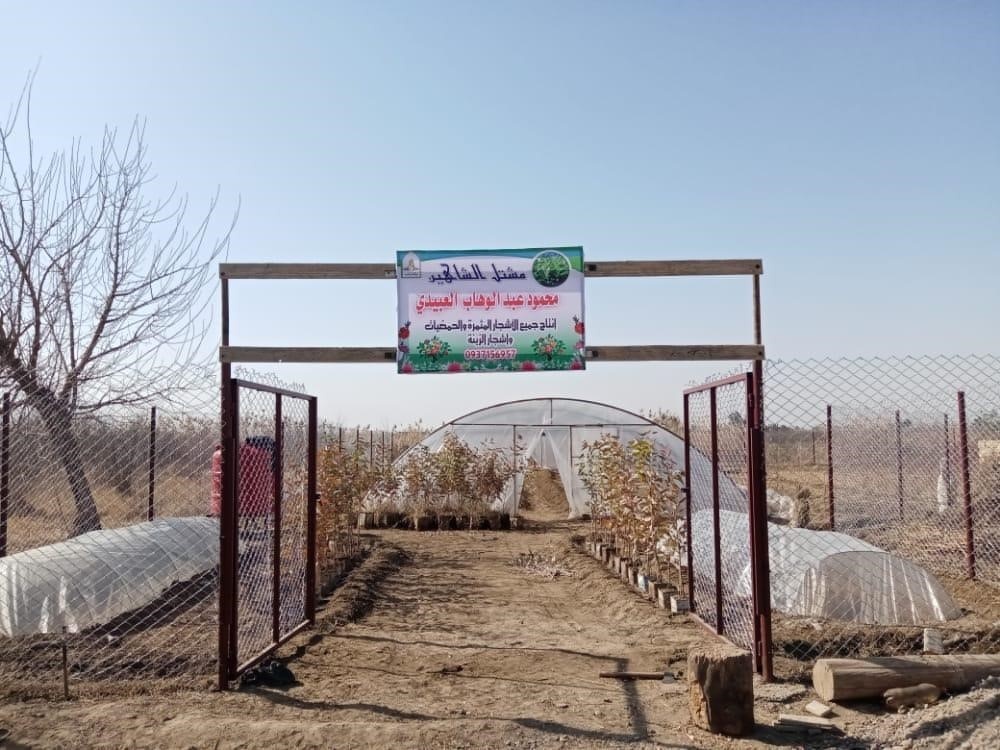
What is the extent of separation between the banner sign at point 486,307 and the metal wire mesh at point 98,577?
5.66 ft

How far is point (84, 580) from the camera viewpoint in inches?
285

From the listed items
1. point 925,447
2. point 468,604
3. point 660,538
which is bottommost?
point 468,604

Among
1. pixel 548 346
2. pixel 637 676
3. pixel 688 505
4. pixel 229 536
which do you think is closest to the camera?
pixel 229 536

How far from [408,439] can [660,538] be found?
2346cm

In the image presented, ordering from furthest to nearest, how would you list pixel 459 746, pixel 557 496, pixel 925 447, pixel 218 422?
pixel 557 496, pixel 925 447, pixel 218 422, pixel 459 746

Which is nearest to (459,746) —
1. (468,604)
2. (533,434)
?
(468,604)

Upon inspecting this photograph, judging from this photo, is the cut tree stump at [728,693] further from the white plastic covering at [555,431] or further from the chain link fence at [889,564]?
the white plastic covering at [555,431]

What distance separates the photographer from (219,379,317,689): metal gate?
586 cm

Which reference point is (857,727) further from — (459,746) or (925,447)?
(925,447)

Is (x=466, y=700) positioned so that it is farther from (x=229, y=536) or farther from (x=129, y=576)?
(x=129, y=576)

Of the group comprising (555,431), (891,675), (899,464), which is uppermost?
(555,431)

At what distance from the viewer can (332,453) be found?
11.4 m

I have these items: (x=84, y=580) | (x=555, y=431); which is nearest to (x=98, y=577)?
(x=84, y=580)

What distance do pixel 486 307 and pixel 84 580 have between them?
4168 mm
